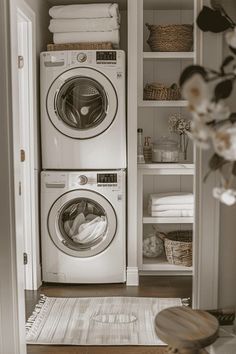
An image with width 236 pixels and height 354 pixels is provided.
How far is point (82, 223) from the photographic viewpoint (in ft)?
12.6

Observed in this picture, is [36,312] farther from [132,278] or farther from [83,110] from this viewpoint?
[83,110]

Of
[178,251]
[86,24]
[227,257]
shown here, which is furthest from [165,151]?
[227,257]

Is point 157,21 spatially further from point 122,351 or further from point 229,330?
point 229,330

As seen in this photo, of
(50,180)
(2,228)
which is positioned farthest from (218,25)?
(50,180)

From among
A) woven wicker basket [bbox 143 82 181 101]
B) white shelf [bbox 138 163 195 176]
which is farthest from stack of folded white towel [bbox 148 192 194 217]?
woven wicker basket [bbox 143 82 181 101]

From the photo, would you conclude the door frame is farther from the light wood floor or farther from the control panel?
the control panel

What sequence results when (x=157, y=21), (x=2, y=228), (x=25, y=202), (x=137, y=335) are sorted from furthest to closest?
1. (x=157, y=21)
2. (x=25, y=202)
3. (x=137, y=335)
4. (x=2, y=228)

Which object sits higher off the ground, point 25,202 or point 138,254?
point 25,202

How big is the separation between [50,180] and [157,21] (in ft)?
5.78

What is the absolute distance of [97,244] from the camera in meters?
3.81

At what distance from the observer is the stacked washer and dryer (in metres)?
3.70

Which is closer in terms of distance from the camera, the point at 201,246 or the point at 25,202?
the point at 201,246

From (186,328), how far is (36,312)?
190cm

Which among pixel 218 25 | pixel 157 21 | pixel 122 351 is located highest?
pixel 157 21
